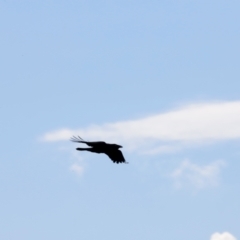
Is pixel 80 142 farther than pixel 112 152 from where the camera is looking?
No

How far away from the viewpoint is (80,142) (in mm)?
61000

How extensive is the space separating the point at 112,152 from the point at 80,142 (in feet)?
16.6

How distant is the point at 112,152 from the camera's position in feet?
214
